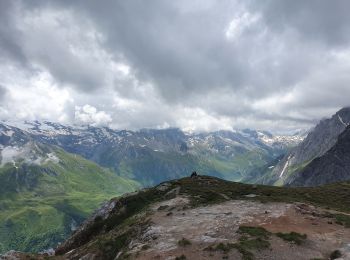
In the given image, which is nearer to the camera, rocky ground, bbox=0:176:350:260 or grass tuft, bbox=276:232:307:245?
rocky ground, bbox=0:176:350:260

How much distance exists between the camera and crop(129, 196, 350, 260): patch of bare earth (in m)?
45.0

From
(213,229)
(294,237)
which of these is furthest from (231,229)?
(294,237)

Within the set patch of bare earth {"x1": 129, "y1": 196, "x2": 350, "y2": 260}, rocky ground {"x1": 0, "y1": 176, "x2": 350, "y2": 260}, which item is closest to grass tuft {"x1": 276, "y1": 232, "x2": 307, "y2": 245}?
rocky ground {"x1": 0, "y1": 176, "x2": 350, "y2": 260}

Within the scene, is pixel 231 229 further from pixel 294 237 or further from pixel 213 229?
pixel 294 237

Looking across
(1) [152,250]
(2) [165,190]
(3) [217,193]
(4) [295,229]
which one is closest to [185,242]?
(1) [152,250]

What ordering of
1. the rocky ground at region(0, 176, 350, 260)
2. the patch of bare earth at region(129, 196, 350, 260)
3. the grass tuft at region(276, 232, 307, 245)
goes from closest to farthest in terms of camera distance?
the patch of bare earth at region(129, 196, 350, 260)
the rocky ground at region(0, 176, 350, 260)
the grass tuft at region(276, 232, 307, 245)

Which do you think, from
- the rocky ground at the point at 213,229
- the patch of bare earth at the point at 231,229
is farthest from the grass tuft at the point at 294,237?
the patch of bare earth at the point at 231,229

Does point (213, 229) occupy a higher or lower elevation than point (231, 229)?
higher

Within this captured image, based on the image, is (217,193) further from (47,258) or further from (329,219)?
(47,258)

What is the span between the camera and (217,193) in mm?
84188

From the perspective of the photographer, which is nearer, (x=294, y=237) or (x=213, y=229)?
(x=294, y=237)

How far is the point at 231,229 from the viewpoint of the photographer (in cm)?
5334

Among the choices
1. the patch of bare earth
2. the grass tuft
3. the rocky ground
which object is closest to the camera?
the patch of bare earth

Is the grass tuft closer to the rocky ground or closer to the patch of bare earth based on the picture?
the rocky ground
